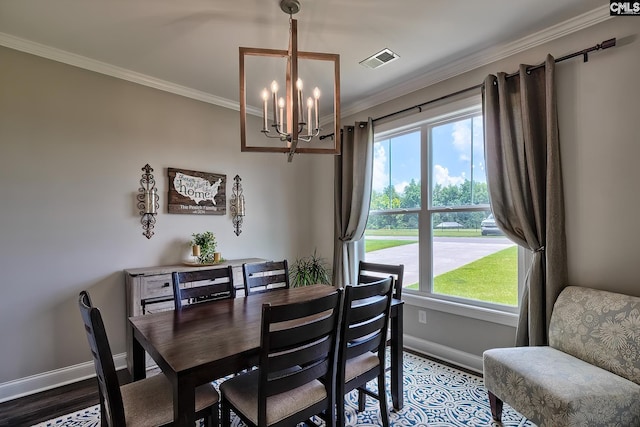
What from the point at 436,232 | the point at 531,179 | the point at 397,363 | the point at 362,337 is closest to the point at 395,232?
the point at 436,232

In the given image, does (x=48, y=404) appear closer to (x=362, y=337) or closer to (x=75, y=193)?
(x=75, y=193)

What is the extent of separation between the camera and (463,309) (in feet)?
9.54

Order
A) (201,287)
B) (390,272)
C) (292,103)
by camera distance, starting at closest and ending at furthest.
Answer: (292,103), (201,287), (390,272)

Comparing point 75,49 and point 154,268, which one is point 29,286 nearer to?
point 154,268

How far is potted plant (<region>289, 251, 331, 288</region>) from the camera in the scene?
411cm

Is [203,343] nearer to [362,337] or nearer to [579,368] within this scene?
[362,337]

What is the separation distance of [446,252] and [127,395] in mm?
2850

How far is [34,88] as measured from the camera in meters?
2.60

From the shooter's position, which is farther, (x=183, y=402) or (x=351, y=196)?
(x=351, y=196)

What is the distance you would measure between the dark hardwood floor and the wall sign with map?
1714mm

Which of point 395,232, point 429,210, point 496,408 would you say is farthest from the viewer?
point 395,232

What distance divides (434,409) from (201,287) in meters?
1.93

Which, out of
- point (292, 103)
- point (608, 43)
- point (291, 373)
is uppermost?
point (608, 43)

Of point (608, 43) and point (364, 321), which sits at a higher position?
point (608, 43)
